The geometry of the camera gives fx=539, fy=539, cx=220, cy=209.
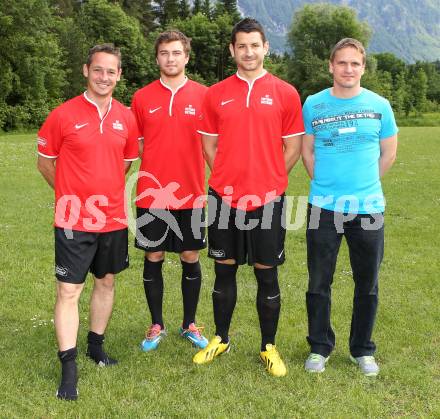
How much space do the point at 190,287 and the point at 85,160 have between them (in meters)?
1.77

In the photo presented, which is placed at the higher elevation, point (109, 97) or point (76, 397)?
point (109, 97)

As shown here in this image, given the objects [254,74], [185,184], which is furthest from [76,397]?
[254,74]

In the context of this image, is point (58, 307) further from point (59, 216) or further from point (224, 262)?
point (224, 262)

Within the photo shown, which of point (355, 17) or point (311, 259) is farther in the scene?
point (355, 17)

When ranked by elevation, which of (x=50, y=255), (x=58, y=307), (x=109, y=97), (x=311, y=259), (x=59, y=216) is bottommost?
(x=50, y=255)

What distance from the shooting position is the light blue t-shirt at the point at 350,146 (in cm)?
426

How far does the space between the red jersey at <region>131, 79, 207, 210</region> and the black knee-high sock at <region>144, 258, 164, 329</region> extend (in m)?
0.64

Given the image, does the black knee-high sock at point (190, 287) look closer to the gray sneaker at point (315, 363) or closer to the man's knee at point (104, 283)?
the man's knee at point (104, 283)

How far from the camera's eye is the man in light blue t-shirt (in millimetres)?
4262

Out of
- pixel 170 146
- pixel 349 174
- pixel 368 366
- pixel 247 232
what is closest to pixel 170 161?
pixel 170 146

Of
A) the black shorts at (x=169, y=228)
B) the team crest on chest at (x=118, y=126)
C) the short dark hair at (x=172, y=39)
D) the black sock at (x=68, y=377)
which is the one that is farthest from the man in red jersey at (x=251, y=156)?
the black sock at (x=68, y=377)

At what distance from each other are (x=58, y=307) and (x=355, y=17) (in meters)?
74.4

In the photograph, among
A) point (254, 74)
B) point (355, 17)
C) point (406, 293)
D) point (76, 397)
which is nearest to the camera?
point (76, 397)

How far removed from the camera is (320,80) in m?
63.5
